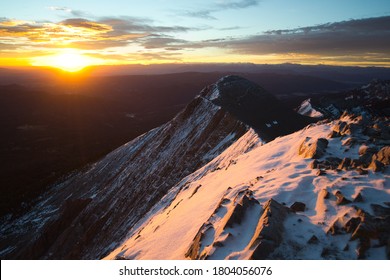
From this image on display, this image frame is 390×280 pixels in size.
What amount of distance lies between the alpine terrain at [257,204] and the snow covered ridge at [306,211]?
5 cm

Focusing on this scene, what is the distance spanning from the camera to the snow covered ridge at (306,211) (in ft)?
36.5

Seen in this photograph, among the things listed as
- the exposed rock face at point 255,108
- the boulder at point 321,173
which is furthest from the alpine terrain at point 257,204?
the exposed rock face at point 255,108

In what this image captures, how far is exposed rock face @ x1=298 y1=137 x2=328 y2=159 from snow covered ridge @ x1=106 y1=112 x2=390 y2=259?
0.08 m

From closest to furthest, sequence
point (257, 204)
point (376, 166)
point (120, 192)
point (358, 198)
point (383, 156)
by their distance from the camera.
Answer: point (358, 198) → point (257, 204) → point (376, 166) → point (383, 156) → point (120, 192)

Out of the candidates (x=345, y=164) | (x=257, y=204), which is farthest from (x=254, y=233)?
(x=345, y=164)

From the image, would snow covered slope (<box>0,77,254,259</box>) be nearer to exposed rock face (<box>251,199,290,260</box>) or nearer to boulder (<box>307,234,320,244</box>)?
exposed rock face (<box>251,199,290,260</box>)

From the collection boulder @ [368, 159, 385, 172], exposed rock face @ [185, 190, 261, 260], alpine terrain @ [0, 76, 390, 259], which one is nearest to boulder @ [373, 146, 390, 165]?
alpine terrain @ [0, 76, 390, 259]

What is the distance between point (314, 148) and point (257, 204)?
21.7ft

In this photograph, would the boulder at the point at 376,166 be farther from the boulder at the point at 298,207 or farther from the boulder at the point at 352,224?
the boulder at the point at 352,224

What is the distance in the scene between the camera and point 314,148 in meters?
18.7

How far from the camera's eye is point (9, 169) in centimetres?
10344

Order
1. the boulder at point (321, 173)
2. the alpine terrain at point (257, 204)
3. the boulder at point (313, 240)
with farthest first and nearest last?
1. the boulder at point (321, 173)
2. the alpine terrain at point (257, 204)
3. the boulder at point (313, 240)

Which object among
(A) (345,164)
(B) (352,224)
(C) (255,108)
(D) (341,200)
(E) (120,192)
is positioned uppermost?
(A) (345,164)

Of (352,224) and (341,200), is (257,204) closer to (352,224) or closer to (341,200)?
(341,200)
